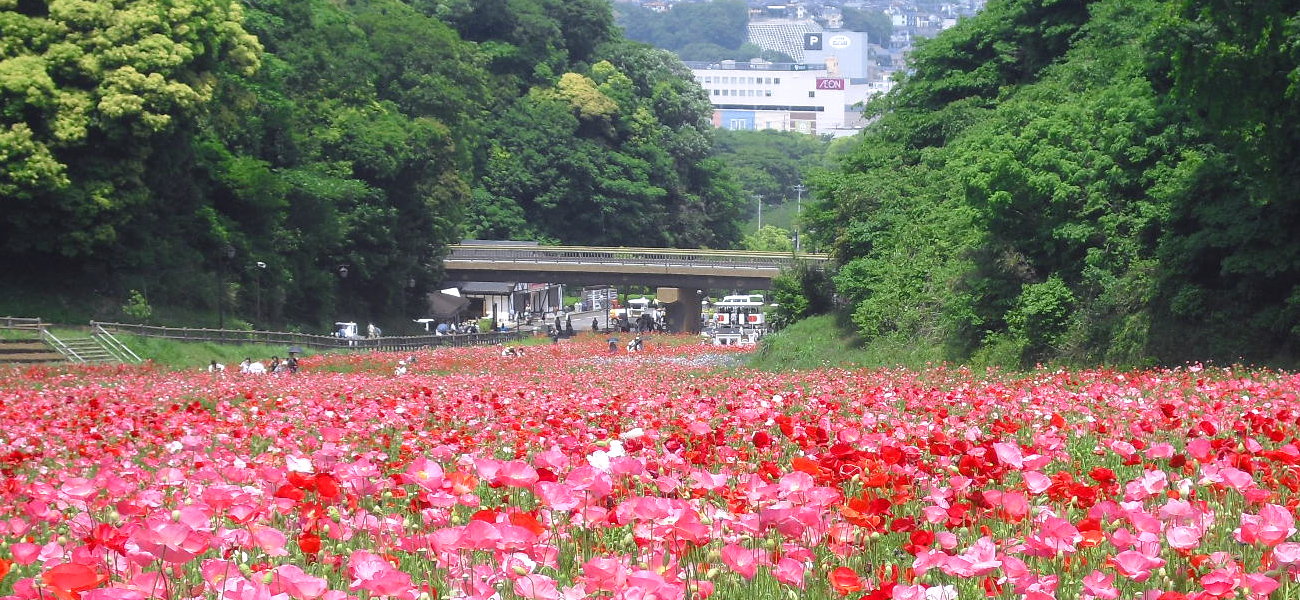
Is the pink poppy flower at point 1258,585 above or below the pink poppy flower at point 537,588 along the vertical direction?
below

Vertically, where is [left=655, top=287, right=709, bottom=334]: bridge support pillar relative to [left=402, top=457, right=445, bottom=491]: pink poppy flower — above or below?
below

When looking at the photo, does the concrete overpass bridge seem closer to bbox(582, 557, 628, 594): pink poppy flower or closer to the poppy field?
the poppy field

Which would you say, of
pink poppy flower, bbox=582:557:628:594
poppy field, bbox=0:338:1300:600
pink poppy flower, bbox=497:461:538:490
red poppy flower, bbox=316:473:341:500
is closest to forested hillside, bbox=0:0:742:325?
poppy field, bbox=0:338:1300:600

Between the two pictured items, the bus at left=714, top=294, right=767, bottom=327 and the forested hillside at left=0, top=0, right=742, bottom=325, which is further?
the bus at left=714, top=294, right=767, bottom=327

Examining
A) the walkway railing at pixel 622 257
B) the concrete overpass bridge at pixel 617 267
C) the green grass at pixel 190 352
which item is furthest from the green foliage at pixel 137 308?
the walkway railing at pixel 622 257

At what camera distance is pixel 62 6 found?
133ft

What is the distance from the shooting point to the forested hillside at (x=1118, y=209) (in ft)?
65.4

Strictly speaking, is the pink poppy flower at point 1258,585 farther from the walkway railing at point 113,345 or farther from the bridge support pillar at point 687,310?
the bridge support pillar at point 687,310

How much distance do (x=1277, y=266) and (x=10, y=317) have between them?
31.5 meters

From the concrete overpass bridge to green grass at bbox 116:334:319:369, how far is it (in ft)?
92.6

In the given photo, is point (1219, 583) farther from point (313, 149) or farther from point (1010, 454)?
point (313, 149)

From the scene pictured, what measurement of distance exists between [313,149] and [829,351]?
27.3 metres

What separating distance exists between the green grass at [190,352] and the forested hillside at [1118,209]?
17.3m

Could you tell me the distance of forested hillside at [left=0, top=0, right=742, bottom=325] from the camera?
40406mm
